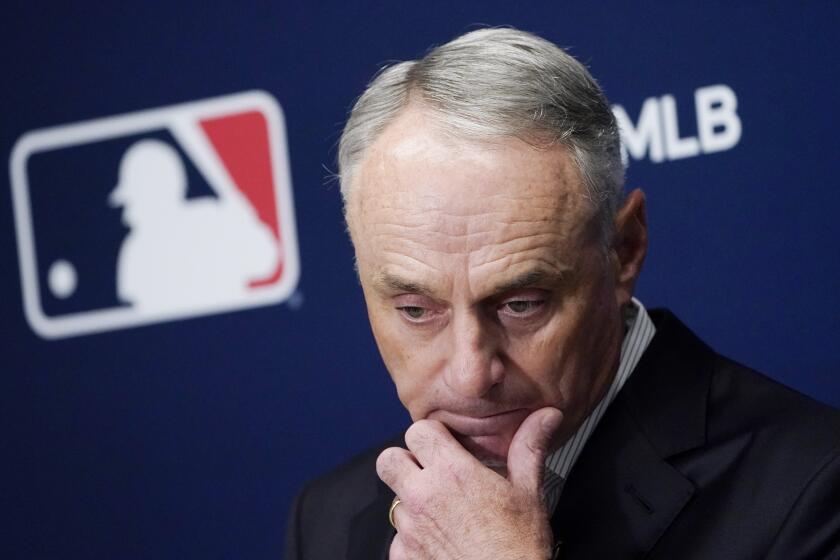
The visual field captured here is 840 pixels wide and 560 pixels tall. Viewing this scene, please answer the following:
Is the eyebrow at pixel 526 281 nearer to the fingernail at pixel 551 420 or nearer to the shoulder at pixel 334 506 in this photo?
the fingernail at pixel 551 420

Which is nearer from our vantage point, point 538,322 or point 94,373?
point 538,322

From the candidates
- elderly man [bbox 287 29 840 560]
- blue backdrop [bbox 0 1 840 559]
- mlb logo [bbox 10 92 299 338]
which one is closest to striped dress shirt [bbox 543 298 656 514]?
elderly man [bbox 287 29 840 560]

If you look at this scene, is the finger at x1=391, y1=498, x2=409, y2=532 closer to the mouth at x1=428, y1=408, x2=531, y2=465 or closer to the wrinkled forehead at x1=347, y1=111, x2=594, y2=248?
the mouth at x1=428, y1=408, x2=531, y2=465

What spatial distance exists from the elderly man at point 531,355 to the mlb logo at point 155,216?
107cm

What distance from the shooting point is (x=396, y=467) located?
1780 millimetres

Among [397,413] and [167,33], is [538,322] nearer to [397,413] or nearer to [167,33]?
[397,413]

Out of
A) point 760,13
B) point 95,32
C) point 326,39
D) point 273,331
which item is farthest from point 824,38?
point 95,32

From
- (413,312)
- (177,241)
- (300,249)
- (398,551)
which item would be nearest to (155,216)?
(177,241)

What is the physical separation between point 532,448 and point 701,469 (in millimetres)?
288

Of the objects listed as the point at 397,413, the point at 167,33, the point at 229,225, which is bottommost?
the point at 397,413

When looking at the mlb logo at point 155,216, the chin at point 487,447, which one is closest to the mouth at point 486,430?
the chin at point 487,447

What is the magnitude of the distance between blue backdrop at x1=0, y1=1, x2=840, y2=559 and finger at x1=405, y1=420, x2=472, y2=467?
37.6 inches

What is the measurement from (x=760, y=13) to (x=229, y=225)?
1.18 meters

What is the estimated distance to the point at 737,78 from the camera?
8.30 feet
